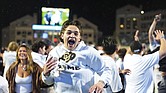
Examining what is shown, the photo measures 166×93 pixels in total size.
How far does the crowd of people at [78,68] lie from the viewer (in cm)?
405

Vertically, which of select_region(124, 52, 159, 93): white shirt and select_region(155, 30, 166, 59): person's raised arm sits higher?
select_region(155, 30, 166, 59): person's raised arm

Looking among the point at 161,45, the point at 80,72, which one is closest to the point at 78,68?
the point at 80,72

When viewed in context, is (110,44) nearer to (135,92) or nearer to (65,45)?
(135,92)

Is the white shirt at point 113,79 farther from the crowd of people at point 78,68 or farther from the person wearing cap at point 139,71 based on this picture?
the person wearing cap at point 139,71

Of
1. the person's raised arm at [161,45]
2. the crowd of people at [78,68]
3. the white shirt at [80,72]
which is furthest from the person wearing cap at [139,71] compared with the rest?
the white shirt at [80,72]

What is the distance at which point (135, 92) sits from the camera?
6.23 metres

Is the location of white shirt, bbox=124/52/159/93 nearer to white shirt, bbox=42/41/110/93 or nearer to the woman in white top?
the woman in white top

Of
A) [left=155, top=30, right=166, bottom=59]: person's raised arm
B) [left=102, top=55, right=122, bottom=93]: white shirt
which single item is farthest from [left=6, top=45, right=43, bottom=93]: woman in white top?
[left=155, top=30, right=166, bottom=59]: person's raised arm

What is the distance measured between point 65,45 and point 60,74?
12.1 inches

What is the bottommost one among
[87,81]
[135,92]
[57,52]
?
[135,92]

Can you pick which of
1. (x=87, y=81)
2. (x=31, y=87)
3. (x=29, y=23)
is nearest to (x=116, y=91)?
(x=31, y=87)

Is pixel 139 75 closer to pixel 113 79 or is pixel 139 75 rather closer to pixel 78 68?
pixel 113 79

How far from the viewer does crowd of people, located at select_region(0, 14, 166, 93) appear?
13.3ft

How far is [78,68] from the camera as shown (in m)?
4.08
